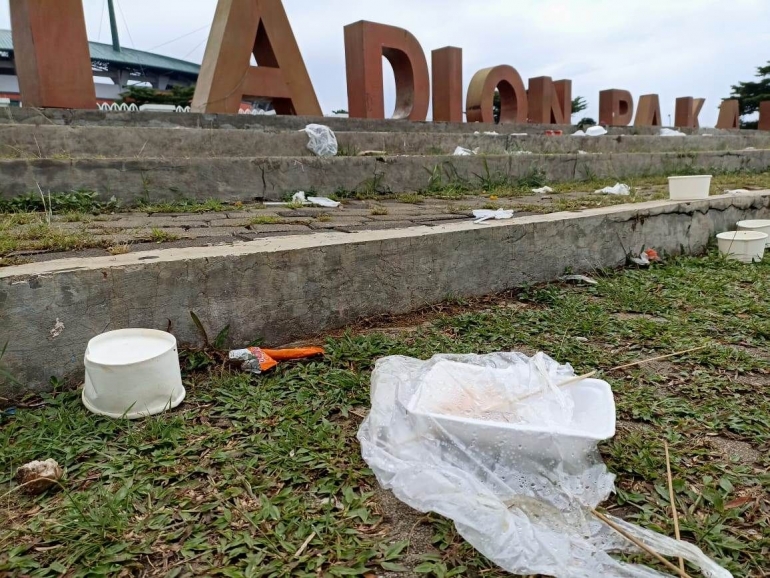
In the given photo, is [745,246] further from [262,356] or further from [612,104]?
[612,104]

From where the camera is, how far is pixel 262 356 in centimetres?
202

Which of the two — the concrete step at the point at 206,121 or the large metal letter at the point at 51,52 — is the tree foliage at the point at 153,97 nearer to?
the concrete step at the point at 206,121

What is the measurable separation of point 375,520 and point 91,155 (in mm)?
3813

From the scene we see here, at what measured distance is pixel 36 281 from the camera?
1.71 metres

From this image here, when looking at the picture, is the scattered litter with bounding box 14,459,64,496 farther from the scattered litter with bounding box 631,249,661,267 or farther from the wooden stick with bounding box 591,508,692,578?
the scattered litter with bounding box 631,249,661,267

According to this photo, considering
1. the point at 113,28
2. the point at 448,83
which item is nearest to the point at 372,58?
the point at 448,83

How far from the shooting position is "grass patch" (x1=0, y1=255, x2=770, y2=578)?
3.78 ft

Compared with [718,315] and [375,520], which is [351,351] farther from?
[718,315]

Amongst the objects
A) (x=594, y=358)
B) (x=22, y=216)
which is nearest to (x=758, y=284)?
(x=594, y=358)

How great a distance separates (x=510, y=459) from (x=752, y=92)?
41.2 meters

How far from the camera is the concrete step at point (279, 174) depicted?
3.35m

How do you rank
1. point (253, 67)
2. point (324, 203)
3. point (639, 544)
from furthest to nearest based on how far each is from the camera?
point (253, 67) → point (324, 203) → point (639, 544)

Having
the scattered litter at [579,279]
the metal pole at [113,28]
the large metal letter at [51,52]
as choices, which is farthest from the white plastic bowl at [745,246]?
the metal pole at [113,28]

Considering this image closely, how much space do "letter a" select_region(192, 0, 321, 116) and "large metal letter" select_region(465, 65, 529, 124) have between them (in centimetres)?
382
